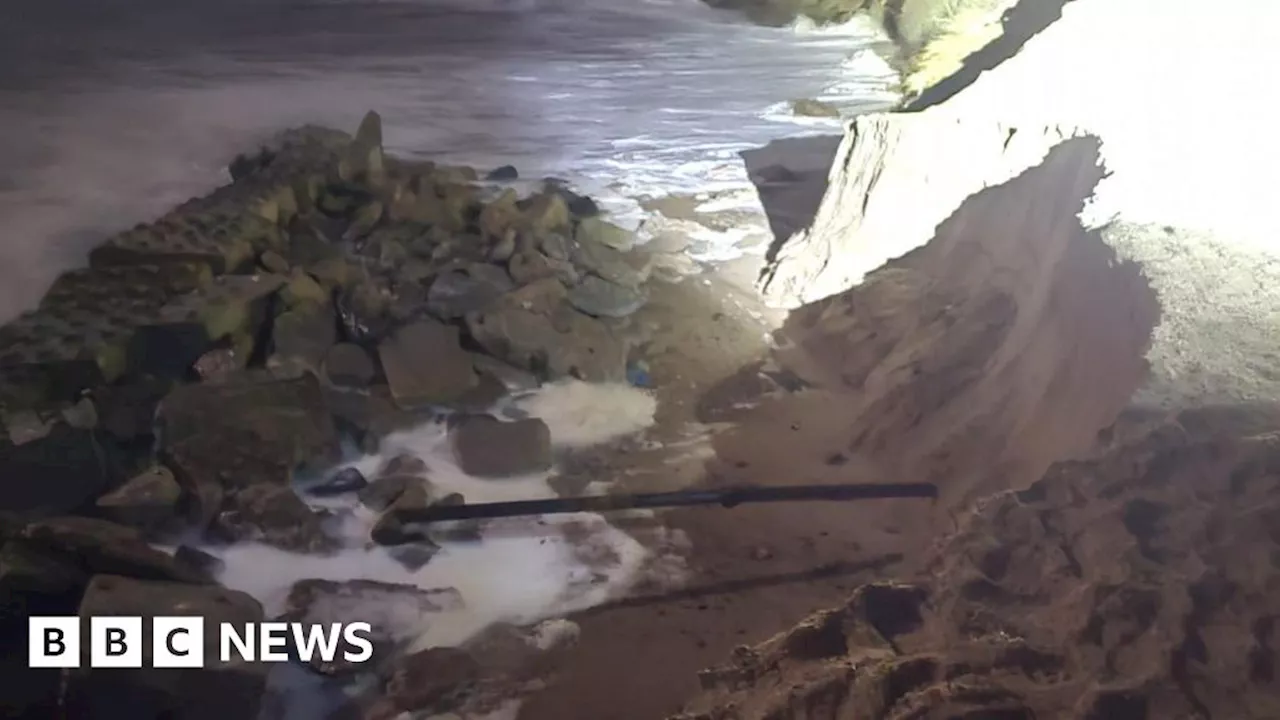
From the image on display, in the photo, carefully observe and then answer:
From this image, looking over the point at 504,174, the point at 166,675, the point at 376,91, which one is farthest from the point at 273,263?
the point at 376,91

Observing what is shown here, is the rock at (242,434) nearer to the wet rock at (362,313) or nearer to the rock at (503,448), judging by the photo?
the rock at (503,448)

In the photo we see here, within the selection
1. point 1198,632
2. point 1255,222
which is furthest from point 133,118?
point 1198,632

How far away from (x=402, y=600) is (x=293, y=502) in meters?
0.50

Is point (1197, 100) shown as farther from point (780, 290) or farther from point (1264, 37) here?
point (780, 290)

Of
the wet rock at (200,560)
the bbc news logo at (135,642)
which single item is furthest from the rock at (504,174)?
the bbc news logo at (135,642)

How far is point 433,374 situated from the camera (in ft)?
11.9

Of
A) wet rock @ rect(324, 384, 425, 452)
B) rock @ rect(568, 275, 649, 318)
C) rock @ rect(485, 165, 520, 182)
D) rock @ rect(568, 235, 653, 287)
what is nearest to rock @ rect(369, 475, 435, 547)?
wet rock @ rect(324, 384, 425, 452)

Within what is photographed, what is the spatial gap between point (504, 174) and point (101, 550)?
3815 mm

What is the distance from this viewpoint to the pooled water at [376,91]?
553 centimetres

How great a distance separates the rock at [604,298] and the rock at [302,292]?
96 cm

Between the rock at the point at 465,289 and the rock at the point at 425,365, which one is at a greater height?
the rock at the point at 465,289

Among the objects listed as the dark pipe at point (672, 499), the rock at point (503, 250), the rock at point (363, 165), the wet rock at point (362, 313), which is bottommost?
Answer: the dark pipe at point (672, 499)

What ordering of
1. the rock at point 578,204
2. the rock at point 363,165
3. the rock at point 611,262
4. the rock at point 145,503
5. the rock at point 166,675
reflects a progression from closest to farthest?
the rock at point 166,675
the rock at point 145,503
the rock at point 611,262
the rock at point 363,165
the rock at point 578,204

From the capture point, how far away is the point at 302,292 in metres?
3.75
